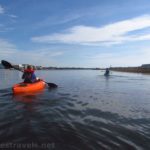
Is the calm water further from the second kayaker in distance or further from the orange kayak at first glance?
the second kayaker in distance

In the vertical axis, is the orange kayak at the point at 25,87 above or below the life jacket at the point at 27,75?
below

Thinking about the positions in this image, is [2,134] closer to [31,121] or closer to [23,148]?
[23,148]

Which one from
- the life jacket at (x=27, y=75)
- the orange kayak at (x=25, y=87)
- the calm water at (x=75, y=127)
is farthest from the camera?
the life jacket at (x=27, y=75)

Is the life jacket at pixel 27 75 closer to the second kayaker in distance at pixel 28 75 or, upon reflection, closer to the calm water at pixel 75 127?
the second kayaker in distance at pixel 28 75

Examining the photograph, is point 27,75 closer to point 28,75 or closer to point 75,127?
point 28,75

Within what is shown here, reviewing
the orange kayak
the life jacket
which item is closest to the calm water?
the orange kayak

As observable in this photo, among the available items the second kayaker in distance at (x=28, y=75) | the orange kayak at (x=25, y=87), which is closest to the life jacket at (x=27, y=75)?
the second kayaker in distance at (x=28, y=75)

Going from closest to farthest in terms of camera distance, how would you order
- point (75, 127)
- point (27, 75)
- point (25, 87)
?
point (75, 127), point (25, 87), point (27, 75)

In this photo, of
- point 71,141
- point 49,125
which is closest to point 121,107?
point 49,125

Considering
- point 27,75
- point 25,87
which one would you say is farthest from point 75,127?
point 27,75

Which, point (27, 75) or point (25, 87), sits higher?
point (27, 75)

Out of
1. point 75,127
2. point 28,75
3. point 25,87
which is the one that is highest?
point 28,75

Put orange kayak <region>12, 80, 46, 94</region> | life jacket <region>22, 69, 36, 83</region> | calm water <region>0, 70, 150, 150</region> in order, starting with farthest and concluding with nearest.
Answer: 1. life jacket <region>22, 69, 36, 83</region>
2. orange kayak <region>12, 80, 46, 94</region>
3. calm water <region>0, 70, 150, 150</region>

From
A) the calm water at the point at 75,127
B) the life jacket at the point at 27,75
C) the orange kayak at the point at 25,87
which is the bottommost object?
the calm water at the point at 75,127
